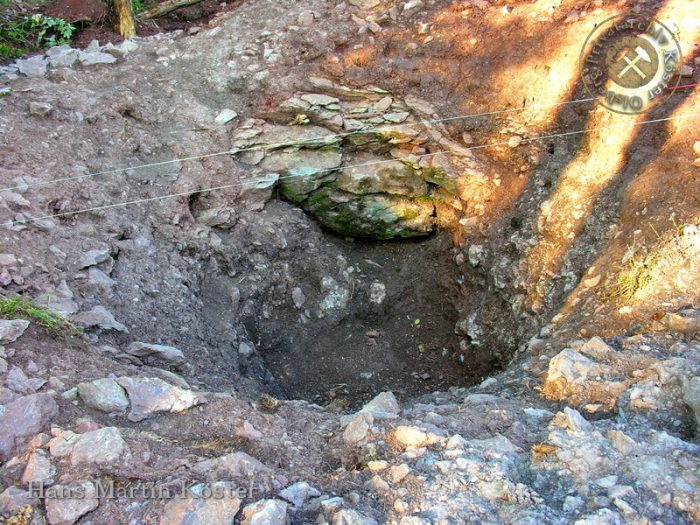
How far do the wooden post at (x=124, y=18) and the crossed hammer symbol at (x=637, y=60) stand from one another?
5172 mm

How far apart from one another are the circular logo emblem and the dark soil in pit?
208cm

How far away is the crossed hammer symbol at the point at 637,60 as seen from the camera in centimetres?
459

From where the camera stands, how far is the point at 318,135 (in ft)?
18.3

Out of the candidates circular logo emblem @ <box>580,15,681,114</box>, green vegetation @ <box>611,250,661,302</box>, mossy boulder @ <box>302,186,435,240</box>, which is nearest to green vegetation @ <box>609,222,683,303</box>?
green vegetation @ <box>611,250,661,302</box>

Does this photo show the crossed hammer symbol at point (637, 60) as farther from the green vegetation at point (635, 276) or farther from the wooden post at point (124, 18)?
the wooden post at point (124, 18)

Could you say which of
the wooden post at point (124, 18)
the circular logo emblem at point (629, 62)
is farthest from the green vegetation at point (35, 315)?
the circular logo emblem at point (629, 62)

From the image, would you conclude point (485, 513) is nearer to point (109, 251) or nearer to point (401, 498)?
point (401, 498)

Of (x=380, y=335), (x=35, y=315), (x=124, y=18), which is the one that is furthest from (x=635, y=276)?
(x=124, y=18)

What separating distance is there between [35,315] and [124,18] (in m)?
4.40

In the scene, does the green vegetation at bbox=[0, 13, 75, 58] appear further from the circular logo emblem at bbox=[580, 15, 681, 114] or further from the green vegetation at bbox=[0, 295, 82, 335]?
the circular logo emblem at bbox=[580, 15, 681, 114]

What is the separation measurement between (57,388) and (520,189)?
4.16 m

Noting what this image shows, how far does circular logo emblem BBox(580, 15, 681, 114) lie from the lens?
4.48 metres

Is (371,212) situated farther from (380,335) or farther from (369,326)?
(380,335)

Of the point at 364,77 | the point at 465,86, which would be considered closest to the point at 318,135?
the point at 364,77
